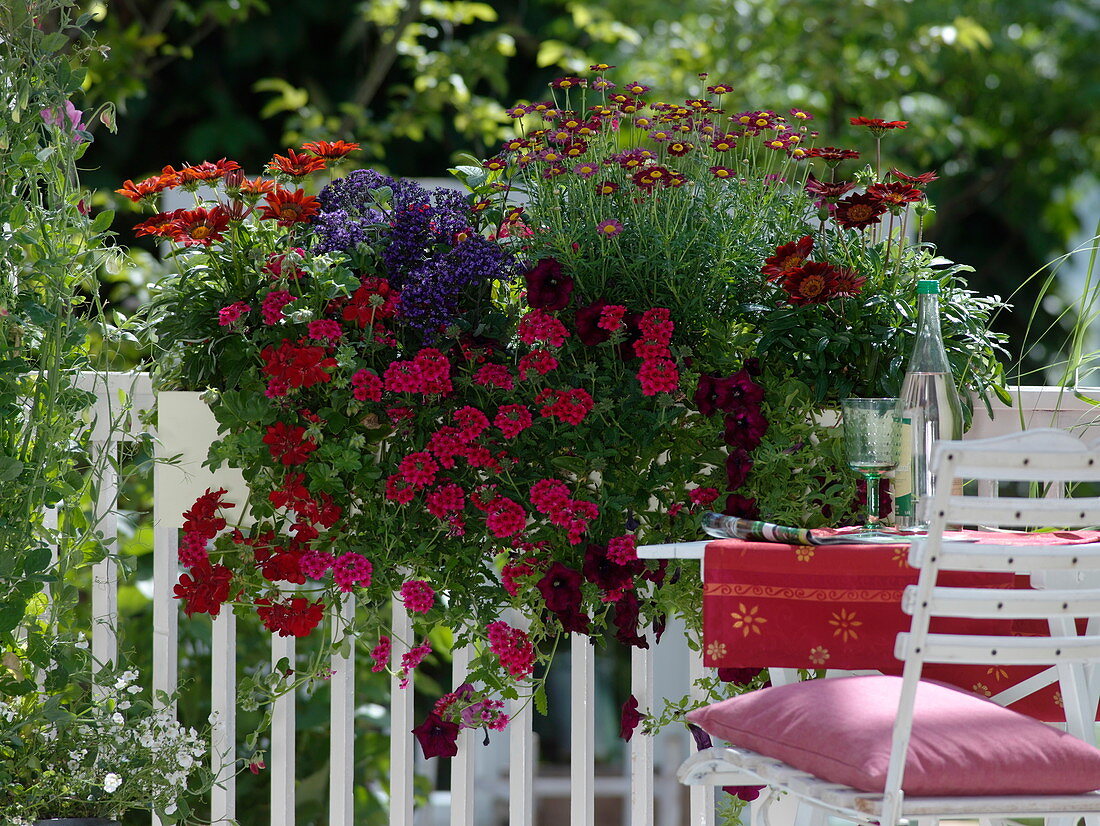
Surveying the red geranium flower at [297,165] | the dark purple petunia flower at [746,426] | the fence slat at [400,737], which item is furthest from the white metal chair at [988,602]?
the red geranium flower at [297,165]

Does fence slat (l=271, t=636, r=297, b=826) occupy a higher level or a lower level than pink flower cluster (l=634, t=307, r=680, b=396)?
lower

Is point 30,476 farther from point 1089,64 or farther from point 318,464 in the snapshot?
point 1089,64

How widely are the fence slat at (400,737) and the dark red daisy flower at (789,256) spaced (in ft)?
2.86

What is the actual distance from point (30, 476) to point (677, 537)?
3.61 ft

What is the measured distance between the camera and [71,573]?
7.54 ft

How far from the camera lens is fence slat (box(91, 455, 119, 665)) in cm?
235

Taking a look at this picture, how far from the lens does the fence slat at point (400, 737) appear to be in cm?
224

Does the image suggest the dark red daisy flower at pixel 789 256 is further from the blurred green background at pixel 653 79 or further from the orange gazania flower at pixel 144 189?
the blurred green background at pixel 653 79

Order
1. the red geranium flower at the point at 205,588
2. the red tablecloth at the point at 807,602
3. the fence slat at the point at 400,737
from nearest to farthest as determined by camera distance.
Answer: the red tablecloth at the point at 807,602 → the red geranium flower at the point at 205,588 → the fence slat at the point at 400,737

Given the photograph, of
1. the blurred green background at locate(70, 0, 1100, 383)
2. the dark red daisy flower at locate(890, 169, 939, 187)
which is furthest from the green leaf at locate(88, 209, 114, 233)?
the blurred green background at locate(70, 0, 1100, 383)

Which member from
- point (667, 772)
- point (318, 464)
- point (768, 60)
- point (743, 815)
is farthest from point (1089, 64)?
point (318, 464)

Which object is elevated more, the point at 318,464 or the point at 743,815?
the point at 318,464

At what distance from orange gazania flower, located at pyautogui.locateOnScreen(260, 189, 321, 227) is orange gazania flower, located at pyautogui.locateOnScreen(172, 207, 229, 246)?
8 centimetres

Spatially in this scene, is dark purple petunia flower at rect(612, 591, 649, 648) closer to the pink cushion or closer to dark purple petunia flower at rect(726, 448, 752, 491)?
dark purple petunia flower at rect(726, 448, 752, 491)
